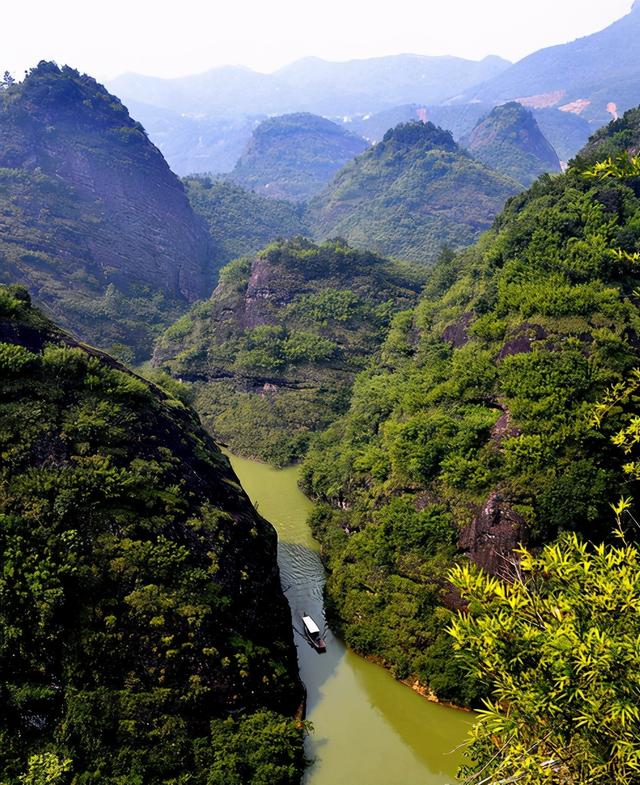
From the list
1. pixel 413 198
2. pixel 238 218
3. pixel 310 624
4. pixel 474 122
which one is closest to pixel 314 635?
pixel 310 624

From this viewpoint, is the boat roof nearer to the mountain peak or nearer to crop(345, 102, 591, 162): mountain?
the mountain peak

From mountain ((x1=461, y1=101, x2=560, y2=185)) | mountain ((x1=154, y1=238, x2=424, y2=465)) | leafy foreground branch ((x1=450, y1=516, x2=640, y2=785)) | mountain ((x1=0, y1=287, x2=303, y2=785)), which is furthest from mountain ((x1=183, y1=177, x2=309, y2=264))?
leafy foreground branch ((x1=450, y1=516, x2=640, y2=785))

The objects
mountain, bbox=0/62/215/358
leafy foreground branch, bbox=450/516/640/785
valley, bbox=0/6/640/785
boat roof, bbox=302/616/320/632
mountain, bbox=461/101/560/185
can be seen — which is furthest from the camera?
mountain, bbox=461/101/560/185

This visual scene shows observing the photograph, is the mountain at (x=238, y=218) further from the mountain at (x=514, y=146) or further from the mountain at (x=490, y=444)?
the mountain at (x=490, y=444)

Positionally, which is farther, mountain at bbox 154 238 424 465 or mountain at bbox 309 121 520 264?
mountain at bbox 309 121 520 264

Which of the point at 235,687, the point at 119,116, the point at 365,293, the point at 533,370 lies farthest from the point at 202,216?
the point at 235,687

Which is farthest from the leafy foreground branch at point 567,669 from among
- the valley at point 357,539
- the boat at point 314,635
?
the boat at point 314,635
